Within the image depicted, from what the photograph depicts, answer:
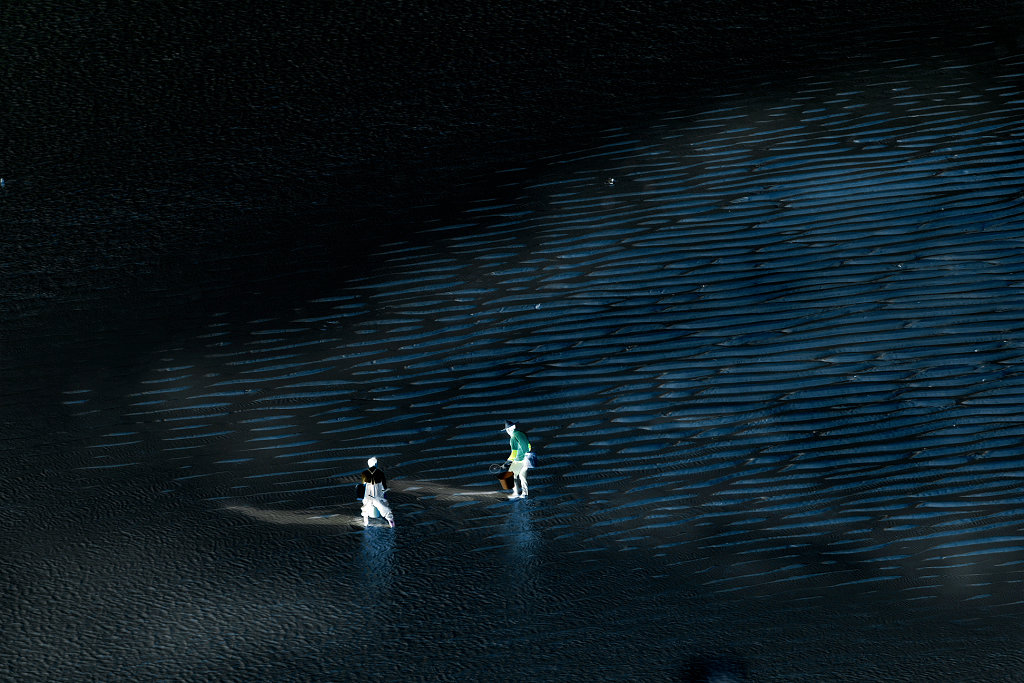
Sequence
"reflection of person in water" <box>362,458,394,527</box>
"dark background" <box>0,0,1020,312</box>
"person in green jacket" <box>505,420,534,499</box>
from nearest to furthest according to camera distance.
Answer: "reflection of person in water" <box>362,458,394,527</box> → "person in green jacket" <box>505,420,534,499</box> → "dark background" <box>0,0,1020,312</box>

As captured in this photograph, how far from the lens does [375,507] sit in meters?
20.6

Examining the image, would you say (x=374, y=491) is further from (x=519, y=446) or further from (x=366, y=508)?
(x=519, y=446)

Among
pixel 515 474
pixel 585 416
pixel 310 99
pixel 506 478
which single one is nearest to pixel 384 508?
pixel 506 478

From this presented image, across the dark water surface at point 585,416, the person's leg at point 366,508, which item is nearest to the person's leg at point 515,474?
the dark water surface at point 585,416

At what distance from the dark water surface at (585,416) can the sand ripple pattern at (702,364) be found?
0.07m

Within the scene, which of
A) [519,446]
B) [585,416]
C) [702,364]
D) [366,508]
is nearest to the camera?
[366,508]

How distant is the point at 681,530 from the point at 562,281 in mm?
8113

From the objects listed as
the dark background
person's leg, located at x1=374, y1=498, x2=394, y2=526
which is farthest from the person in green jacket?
the dark background

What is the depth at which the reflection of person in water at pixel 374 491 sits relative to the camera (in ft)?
66.7

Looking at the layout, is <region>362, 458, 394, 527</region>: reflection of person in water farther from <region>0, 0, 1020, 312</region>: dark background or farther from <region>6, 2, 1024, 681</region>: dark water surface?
<region>0, 0, 1020, 312</region>: dark background

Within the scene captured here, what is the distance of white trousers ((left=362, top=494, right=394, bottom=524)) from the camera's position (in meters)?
20.4

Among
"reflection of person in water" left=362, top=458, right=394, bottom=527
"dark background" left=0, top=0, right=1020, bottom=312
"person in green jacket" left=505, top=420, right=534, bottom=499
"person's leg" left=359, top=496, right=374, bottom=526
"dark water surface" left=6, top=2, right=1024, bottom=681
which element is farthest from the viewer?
"dark background" left=0, top=0, right=1020, bottom=312

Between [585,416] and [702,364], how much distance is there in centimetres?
260

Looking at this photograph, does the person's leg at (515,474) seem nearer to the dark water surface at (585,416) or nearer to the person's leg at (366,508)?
the dark water surface at (585,416)
